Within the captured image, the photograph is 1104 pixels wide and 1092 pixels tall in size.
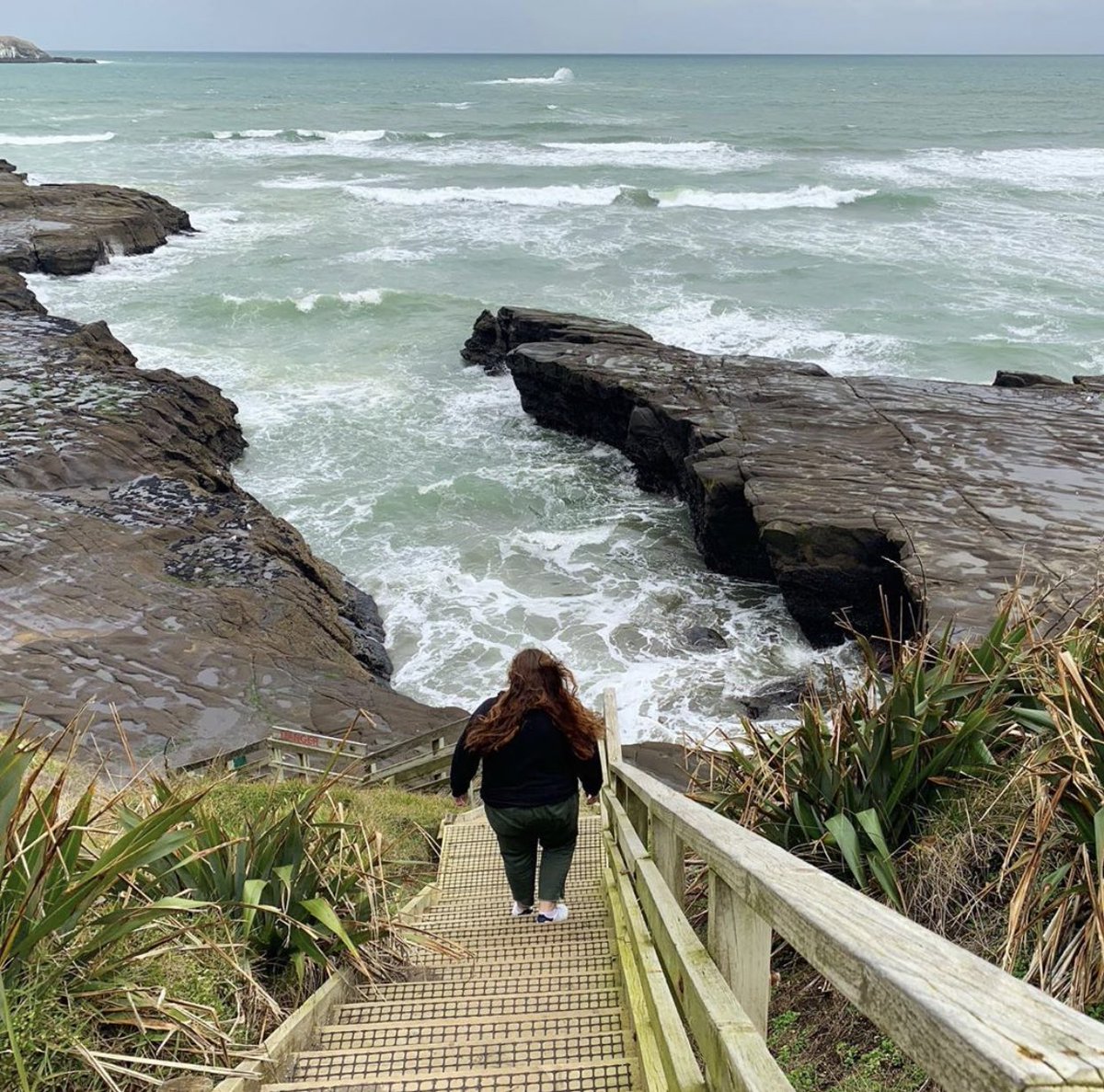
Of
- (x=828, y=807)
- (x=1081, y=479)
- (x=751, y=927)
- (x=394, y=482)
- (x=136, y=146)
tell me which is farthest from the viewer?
(x=136, y=146)

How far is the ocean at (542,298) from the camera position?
43.6 feet

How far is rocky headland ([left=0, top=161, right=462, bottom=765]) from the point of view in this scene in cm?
850

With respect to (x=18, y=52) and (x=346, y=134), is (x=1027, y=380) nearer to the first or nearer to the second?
(x=346, y=134)

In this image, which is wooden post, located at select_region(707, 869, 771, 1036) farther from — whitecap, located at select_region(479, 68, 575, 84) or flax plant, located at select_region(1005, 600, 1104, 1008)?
whitecap, located at select_region(479, 68, 575, 84)

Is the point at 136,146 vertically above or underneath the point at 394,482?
above

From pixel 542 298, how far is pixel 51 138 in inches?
1857

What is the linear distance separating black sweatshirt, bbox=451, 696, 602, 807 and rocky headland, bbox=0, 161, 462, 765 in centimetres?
317

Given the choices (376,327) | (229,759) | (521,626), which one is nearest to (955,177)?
(376,327)

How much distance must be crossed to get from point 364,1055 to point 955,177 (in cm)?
5217

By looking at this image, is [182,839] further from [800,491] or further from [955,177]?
[955,177]

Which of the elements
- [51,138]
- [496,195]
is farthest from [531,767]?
[51,138]

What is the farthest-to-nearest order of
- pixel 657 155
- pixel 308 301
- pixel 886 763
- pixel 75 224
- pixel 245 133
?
1. pixel 245 133
2. pixel 657 155
3. pixel 75 224
4. pixel 308 301
5. pixel 886 763

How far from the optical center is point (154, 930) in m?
3.13

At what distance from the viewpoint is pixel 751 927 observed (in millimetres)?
2178
